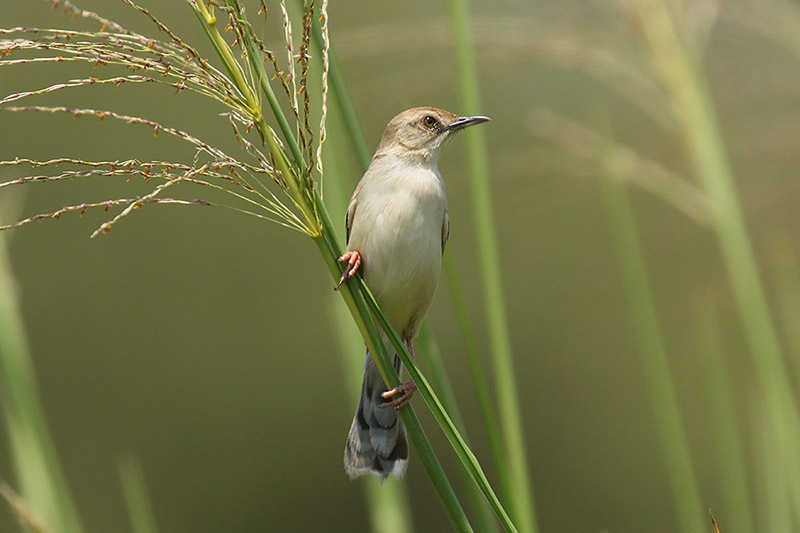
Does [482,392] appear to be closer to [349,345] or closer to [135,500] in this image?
[349,345]

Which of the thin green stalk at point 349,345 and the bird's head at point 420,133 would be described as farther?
the bird's head at point 420,133

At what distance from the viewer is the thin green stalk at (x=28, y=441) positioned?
2180mm

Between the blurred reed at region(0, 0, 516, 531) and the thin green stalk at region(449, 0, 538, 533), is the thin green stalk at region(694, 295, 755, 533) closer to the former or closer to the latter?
the thin green stalk at region(449, 0, 538, 533)

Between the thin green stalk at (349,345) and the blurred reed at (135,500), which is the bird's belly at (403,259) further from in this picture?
the blurred reed at (135,500)

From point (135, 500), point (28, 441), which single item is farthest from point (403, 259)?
A: point (28, 441)

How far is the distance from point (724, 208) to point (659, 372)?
485 mm

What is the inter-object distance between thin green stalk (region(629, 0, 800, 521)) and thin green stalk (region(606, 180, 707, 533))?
9.2 inches

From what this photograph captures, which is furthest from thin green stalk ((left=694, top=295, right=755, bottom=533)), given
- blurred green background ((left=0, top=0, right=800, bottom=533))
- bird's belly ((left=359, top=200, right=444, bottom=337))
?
blurred green background ((left=0, top=0, right=800, bottom=533))

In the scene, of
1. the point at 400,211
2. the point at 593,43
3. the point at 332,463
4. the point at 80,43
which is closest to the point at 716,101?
the point at 593,43

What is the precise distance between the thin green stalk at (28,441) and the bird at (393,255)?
0.80 metres

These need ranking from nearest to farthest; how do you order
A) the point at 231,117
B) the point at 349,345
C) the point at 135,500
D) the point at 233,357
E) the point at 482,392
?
1. the point at 231,117
2. the point at 482,392
3. the point at 135,500
4. the point at 349,345
5. the point at 233,357

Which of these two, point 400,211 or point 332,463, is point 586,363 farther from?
point 400,211

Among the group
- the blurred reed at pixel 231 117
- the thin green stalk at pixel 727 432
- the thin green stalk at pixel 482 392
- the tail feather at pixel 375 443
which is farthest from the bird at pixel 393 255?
the blurred reed at pixel 231 117

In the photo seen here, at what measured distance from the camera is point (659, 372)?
231 cm
